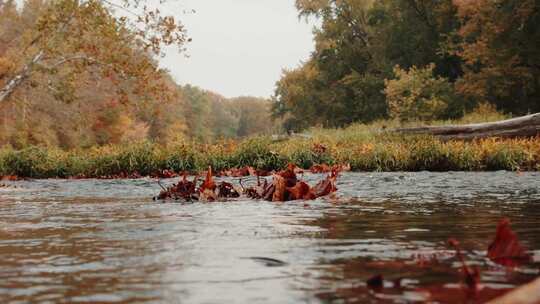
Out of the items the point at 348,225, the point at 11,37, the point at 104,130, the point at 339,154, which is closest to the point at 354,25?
the point at 104,130

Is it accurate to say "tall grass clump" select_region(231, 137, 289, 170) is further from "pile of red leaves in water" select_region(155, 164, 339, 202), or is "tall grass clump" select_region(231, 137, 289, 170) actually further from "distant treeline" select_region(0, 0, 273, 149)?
"pile of red leaves in water" select_region(155, 164, 339, 202)

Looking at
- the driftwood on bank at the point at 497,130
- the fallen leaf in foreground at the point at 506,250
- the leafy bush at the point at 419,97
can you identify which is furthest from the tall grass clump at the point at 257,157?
the leafy bush at the point at 419,97

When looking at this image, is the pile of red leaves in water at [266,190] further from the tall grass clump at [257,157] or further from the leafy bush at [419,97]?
the leafy bush at [419,97]

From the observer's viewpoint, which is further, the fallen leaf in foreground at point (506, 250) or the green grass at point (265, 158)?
the green grass at point (265, 158)

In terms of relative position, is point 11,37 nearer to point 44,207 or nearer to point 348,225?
point 44,207

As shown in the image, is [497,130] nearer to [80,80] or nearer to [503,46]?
[80,80]

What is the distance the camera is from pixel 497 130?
79.4ft

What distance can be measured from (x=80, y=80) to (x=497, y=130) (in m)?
20.2

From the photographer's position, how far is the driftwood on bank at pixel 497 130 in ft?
77.8

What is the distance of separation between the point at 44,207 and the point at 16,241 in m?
3.97

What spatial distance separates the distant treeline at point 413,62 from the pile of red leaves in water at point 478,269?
40867 mm

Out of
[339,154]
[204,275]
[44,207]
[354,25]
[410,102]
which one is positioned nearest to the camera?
[204,275]

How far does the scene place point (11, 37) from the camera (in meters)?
49.5

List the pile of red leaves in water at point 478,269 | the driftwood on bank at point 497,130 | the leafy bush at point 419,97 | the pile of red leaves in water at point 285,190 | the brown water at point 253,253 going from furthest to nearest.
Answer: the leafy bush at point 419,97 < the driftwood on bank at point 497,130 < the pile of red leaves in water at point 285,190 < the brown water at point 253,253 < the pile of red leaves in water at point 478,269
